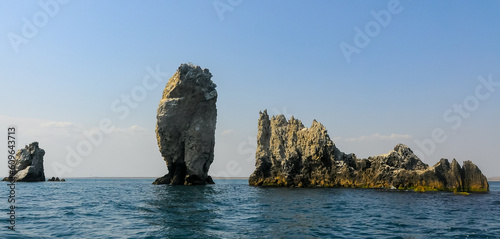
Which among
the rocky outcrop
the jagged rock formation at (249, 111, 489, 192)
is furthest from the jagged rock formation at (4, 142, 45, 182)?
the jagged rock formation at (249, 111, 489, 192)

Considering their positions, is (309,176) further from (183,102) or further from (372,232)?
(372,232)

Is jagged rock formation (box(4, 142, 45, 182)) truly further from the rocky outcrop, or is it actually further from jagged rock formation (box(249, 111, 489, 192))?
jagged rock formation (box(249, 111, 489, 192))

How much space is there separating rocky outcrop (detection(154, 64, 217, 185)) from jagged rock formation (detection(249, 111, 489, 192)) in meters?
15.1

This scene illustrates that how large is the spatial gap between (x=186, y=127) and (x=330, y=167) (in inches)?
1448

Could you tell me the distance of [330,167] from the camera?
74.4 metres

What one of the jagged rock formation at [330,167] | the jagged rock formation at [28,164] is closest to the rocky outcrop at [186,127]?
the jagged rock formation at [330,167]

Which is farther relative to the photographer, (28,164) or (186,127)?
(28,164)

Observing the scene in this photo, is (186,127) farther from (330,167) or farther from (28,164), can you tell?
(28,164)

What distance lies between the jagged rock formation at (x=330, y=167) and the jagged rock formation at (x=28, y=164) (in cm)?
7564

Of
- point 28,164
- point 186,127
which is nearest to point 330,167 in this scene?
point 186,127

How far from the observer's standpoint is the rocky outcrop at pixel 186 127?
3142 inches

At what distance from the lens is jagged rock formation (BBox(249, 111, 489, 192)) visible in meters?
57.4

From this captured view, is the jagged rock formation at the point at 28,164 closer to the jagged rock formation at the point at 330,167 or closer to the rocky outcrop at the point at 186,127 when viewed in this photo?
the rocky outcrop at the point at 186,127

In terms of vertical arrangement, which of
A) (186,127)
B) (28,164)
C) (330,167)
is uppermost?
(186,127)
